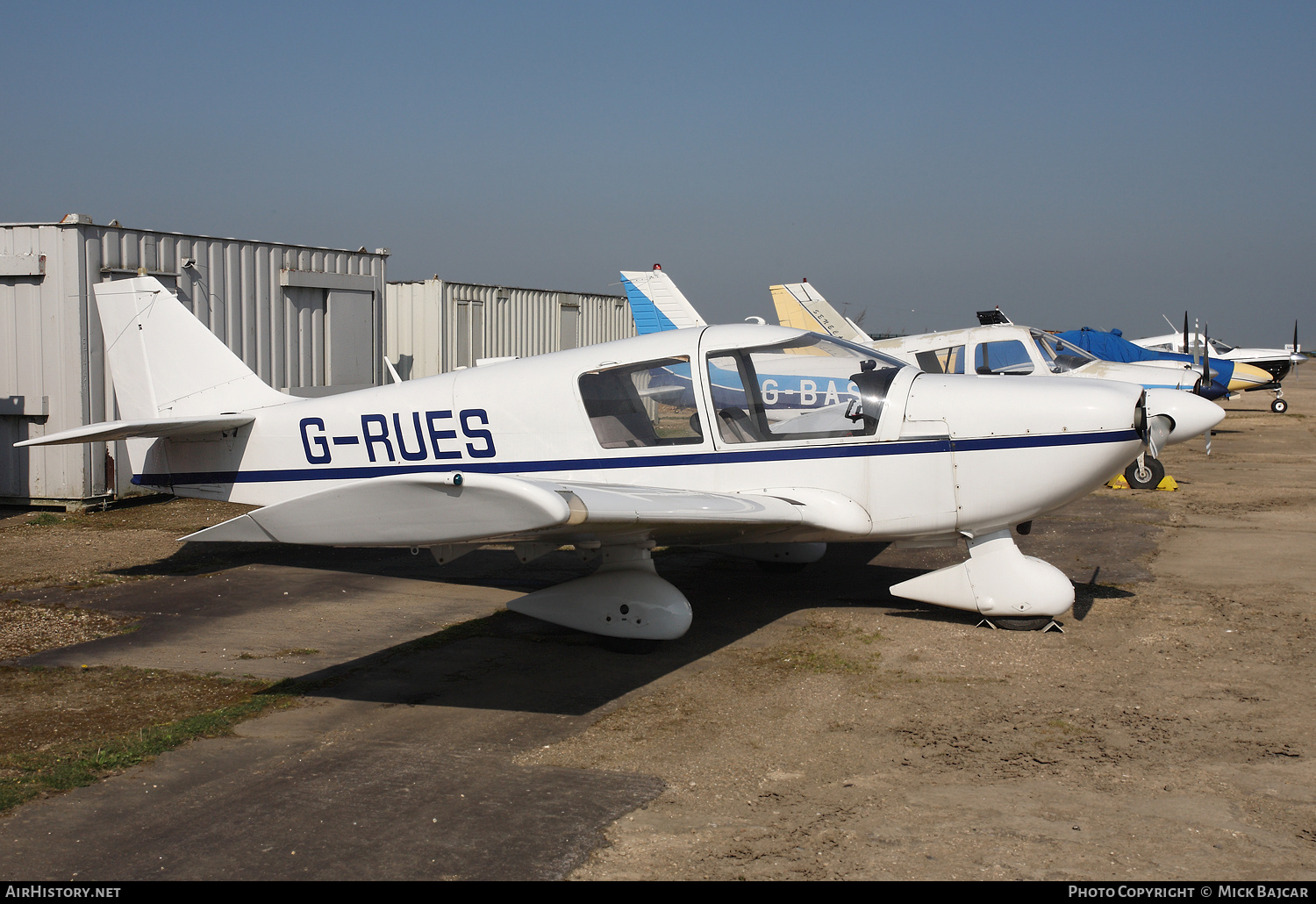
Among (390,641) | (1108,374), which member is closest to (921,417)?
(390,641)

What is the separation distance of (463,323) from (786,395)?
43.7ft

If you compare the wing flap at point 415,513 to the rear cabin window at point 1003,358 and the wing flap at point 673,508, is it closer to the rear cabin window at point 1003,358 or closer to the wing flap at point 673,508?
the wing flap at point 673,508

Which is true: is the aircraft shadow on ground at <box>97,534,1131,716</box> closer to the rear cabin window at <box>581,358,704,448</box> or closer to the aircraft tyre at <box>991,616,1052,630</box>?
the aircraft tyre at <box>991,616,1052,630</box>

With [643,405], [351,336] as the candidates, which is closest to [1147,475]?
[643,405]

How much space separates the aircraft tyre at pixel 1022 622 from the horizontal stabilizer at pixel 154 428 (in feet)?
18.2

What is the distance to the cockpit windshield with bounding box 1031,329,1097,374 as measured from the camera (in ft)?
45.2

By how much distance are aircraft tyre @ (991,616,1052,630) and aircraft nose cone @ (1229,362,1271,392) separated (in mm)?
24325

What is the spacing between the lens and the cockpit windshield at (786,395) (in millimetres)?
6254

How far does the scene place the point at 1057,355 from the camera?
14.4 meters

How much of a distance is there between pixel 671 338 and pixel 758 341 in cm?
57

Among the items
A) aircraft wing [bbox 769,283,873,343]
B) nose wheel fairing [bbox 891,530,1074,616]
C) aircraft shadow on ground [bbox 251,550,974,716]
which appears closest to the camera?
aircraft shadow on ground [bbox 251,550,974,716]

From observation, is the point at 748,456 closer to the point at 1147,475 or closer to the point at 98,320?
the point at 98,320

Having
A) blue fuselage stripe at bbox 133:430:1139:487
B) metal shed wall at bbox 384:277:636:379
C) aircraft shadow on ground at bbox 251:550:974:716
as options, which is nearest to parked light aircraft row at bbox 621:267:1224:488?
metal shed wall at bbox 384:277:636:379

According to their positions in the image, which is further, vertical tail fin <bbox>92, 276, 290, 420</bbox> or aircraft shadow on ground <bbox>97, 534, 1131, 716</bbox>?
vertical tail fin <bbox>92, 276, 290, 420</bbox>
